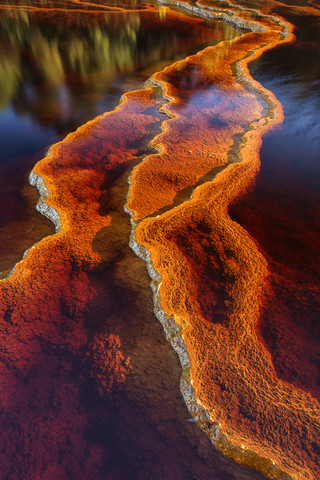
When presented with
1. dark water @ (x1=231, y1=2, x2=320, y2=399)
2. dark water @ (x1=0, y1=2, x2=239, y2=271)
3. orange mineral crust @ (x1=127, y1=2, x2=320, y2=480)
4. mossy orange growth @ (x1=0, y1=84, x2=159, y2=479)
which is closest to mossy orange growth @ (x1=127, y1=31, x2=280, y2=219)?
orange mineral crust @ (x1=127, y1=2, x2=320, y2=480)

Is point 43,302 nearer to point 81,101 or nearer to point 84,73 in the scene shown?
point 81,101

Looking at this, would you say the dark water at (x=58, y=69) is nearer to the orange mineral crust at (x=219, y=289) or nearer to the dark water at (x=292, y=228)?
the orange mineral crust at (x=219, y=289)

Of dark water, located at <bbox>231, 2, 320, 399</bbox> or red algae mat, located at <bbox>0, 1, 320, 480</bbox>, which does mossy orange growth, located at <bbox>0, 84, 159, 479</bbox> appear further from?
dark water, located at <bbox>231, 2, 320, 399</bbox>

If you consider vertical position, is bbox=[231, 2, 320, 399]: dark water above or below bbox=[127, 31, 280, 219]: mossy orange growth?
below

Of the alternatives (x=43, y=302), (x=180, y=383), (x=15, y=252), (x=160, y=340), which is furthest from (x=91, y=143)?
(x=180, y=383)

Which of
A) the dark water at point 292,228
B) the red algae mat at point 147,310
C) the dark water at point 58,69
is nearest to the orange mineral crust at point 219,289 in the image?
the red algae mat at point 147,310
